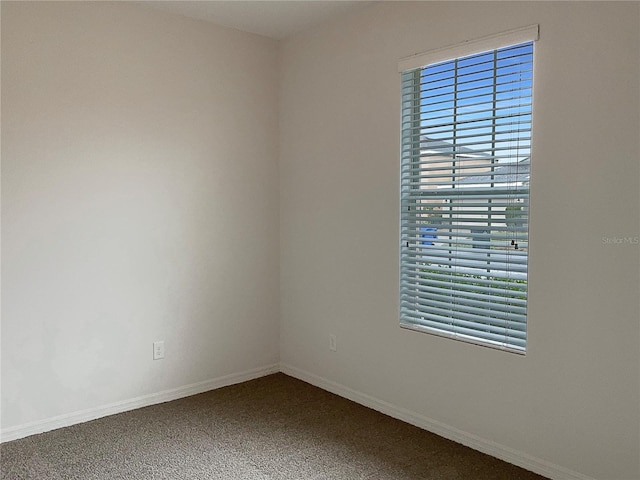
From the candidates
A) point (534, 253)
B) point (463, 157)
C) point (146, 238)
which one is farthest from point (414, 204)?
point (146, 238)

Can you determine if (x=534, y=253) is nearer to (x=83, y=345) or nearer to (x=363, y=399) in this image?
(x=363, y=399)

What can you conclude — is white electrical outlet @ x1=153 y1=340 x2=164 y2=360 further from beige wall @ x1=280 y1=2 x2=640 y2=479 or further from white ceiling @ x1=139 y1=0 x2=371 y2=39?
white ceiling @ x1=139 y1=0 x2=371 y2=39

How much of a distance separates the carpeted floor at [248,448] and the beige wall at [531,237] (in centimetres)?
24

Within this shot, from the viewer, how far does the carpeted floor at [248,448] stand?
2688 mm

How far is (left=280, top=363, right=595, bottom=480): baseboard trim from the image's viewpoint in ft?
8.61

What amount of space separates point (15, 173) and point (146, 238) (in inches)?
32.8

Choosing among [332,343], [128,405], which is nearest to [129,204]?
[128,405]

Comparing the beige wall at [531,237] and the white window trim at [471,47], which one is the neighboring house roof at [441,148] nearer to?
the beige wall at [531,237]

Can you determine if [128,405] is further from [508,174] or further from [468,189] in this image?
[508,174]

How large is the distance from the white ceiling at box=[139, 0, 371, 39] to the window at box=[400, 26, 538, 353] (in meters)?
0.67

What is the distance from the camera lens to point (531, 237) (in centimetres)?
266

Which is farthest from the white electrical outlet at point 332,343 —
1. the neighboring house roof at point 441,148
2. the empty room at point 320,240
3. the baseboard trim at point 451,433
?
the neighboring house roof at point 441,148

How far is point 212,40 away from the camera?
376 cm

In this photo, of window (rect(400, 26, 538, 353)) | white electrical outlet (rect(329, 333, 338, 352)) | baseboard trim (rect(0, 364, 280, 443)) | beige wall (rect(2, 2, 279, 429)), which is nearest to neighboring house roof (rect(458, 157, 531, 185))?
window (rect(400, 26, 538, 353))
